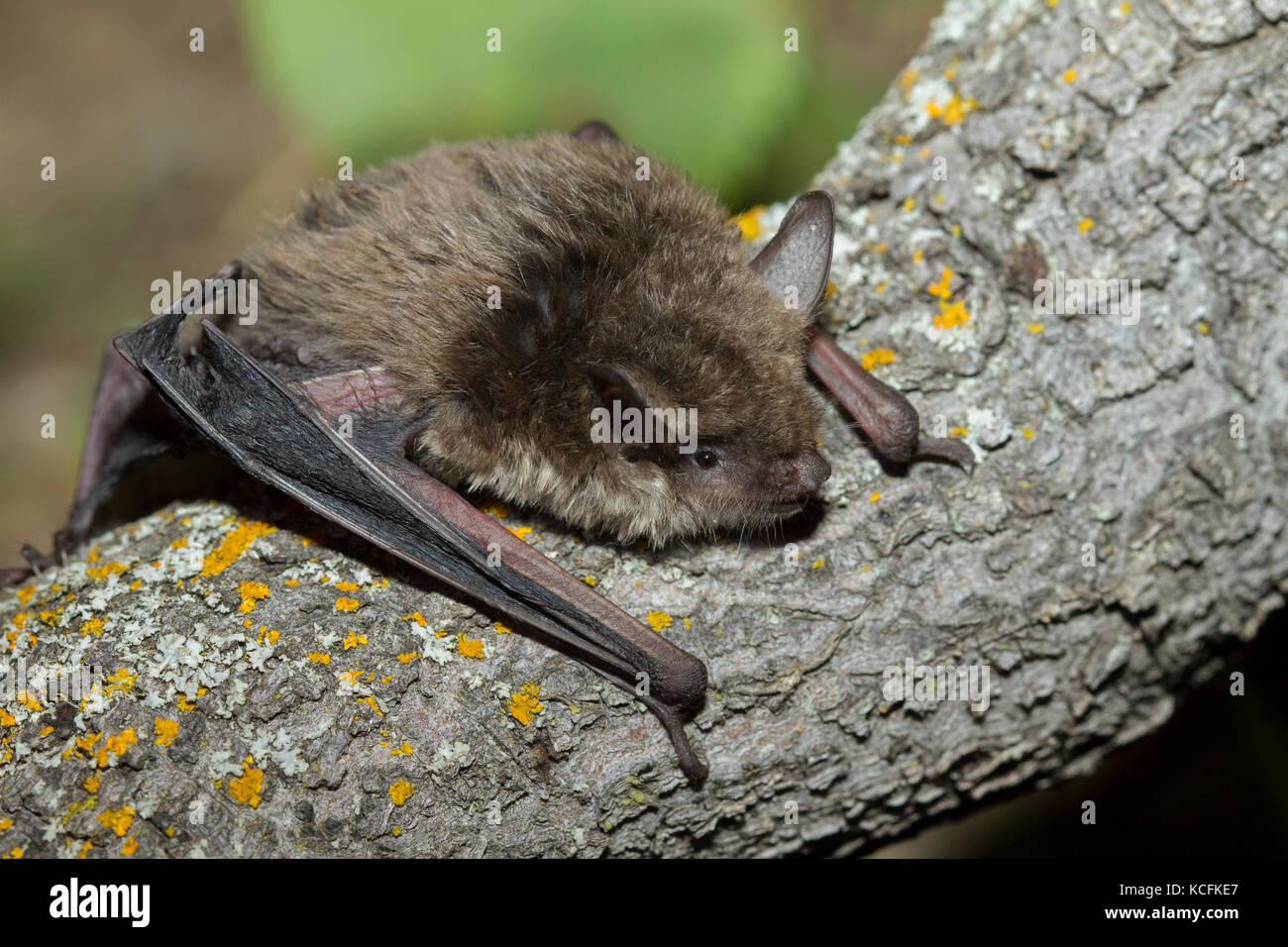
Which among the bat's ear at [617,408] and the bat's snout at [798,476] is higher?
the bat's ear at [617,408]

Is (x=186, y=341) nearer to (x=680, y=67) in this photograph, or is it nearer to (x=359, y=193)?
(x=359, y=193)

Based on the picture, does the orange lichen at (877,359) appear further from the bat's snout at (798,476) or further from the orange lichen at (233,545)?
the orange lichen at (233,545)

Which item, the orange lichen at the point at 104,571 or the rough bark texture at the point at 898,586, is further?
the orange lichen at the point at 104,571

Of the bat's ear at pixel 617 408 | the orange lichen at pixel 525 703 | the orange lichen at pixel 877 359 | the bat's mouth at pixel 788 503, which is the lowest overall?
the orange lichen at pixel 525 703

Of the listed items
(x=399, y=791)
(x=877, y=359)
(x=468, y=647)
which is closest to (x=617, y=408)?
(x=468, y=647)

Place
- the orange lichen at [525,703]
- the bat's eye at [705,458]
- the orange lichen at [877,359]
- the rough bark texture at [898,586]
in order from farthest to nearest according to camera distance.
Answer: the orange lichen at [877,359], the bat's eye at [705,458], the orange lichen at [525,703], the rough bark texture at [898,586]

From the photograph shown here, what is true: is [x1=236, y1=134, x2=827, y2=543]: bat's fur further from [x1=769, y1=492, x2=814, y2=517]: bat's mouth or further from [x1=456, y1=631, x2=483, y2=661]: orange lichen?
[x1=456, y1=631, x2=483, y2=661]: orange lichen

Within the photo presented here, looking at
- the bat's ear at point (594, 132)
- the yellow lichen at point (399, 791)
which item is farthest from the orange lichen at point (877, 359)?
the yellow lichen at point (399, 791)

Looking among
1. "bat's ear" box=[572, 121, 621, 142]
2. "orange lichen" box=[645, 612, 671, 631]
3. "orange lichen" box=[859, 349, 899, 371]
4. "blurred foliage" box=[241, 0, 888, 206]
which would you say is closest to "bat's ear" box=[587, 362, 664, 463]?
"orange lichen" box=[645, 612, 671, 631]
